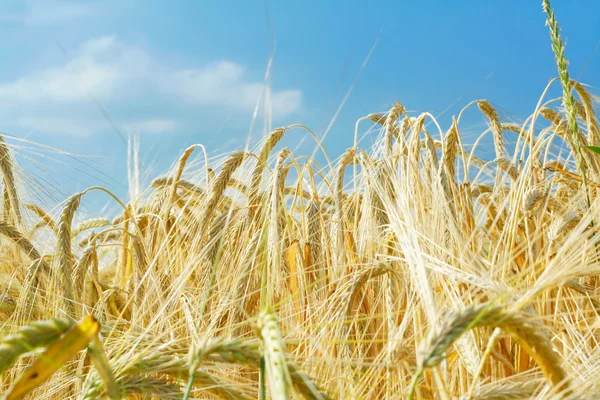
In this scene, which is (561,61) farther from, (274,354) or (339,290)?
(274,354)

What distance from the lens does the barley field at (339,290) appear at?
2.85 ft

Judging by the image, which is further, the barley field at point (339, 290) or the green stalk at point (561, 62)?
the green stalk at point (561, 62)

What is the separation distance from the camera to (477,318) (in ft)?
2.58

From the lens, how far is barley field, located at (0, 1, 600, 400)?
0.87 metres

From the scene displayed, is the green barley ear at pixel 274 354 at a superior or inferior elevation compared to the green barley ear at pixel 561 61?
inferior

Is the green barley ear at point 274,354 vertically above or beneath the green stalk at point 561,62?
beneath

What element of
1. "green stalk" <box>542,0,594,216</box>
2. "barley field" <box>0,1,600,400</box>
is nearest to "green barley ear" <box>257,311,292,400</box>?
"barley field" <box>0,1,600,400</box>

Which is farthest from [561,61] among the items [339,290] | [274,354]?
[274,354]

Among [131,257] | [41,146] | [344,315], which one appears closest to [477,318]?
[344,315]

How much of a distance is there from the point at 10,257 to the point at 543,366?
245 cm

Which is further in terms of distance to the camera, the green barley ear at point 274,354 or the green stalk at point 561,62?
the green stalk at point 561,62

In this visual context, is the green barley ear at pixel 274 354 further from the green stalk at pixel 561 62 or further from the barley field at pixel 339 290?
the green stalk at pixel 561 62

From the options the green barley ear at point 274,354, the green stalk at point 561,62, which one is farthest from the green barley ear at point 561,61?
the green barley ear at point 274,354

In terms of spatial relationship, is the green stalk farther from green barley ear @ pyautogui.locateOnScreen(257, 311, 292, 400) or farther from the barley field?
green barley ear @ pyautogui.locateOnScreen(257, 311, 292, 400)
